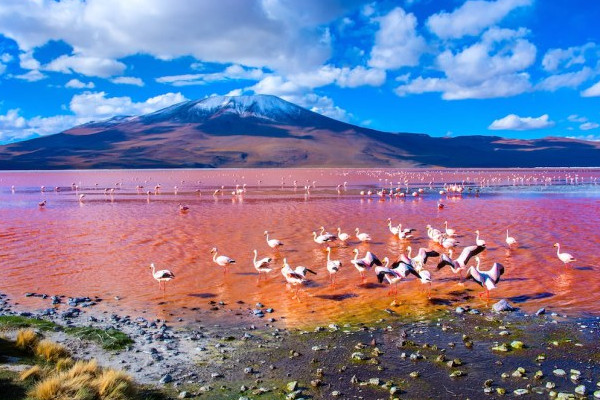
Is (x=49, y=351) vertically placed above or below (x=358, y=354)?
above

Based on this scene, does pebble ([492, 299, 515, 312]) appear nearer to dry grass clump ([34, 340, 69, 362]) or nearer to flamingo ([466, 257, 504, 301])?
flamingo ([466, 257, 504, 301])

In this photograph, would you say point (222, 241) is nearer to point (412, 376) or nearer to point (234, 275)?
point (234, 275)

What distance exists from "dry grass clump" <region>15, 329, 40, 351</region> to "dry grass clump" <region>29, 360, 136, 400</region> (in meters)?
1.25

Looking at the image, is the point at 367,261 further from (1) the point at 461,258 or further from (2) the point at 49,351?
(2) the point at 49,351

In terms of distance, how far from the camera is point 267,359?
8.42 meters

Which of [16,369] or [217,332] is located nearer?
[16,369]

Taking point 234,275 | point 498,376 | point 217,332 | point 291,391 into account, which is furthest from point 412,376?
point 234,275

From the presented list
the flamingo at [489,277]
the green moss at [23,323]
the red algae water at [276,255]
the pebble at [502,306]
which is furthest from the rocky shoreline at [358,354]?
the red algae water at [276,255]

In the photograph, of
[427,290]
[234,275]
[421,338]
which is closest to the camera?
[421,338]

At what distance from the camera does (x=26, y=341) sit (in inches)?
322

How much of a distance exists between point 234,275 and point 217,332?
4908 millimetres

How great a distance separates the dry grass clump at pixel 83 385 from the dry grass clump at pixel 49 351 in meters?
0.82

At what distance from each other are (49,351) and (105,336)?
1309 mm

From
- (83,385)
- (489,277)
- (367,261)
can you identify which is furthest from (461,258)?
(83,385)
